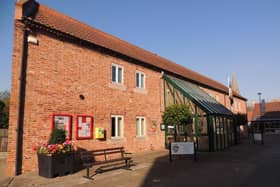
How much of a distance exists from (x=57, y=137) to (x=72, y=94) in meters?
2.28

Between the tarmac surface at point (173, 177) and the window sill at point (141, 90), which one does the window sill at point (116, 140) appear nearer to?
the tarmac surface at point (173, 177)

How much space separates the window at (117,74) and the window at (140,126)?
275 centimetres

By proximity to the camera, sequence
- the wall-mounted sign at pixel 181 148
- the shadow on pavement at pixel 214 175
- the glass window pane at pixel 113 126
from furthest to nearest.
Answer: the glass window pane at pixel 113 126 < the wall-mounted sign at pixel 181 148 < the shadow on pavement at pixel 214 175

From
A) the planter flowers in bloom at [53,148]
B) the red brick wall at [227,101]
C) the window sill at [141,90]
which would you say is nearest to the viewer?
the planter flowers in bloom at [53,148]

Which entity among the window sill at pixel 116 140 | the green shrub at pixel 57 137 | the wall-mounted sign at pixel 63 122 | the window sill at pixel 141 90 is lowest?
the window sill at pixel 116 140

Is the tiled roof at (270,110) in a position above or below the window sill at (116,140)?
above

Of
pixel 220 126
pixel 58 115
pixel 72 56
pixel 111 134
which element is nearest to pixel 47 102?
pixel 58 115

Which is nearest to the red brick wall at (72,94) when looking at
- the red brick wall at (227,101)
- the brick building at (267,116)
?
the red brick wall at (227,101)

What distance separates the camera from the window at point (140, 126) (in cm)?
1363

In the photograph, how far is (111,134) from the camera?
38.4ft

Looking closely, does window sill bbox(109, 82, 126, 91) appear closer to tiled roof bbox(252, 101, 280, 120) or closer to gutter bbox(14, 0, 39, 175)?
gutter bbox(14, 0, 39, 175)

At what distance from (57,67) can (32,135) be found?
3064 millimetres

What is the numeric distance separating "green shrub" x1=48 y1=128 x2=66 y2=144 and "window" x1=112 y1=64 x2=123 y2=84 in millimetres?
4786

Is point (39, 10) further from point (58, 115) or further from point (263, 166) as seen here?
point (263, 166)
